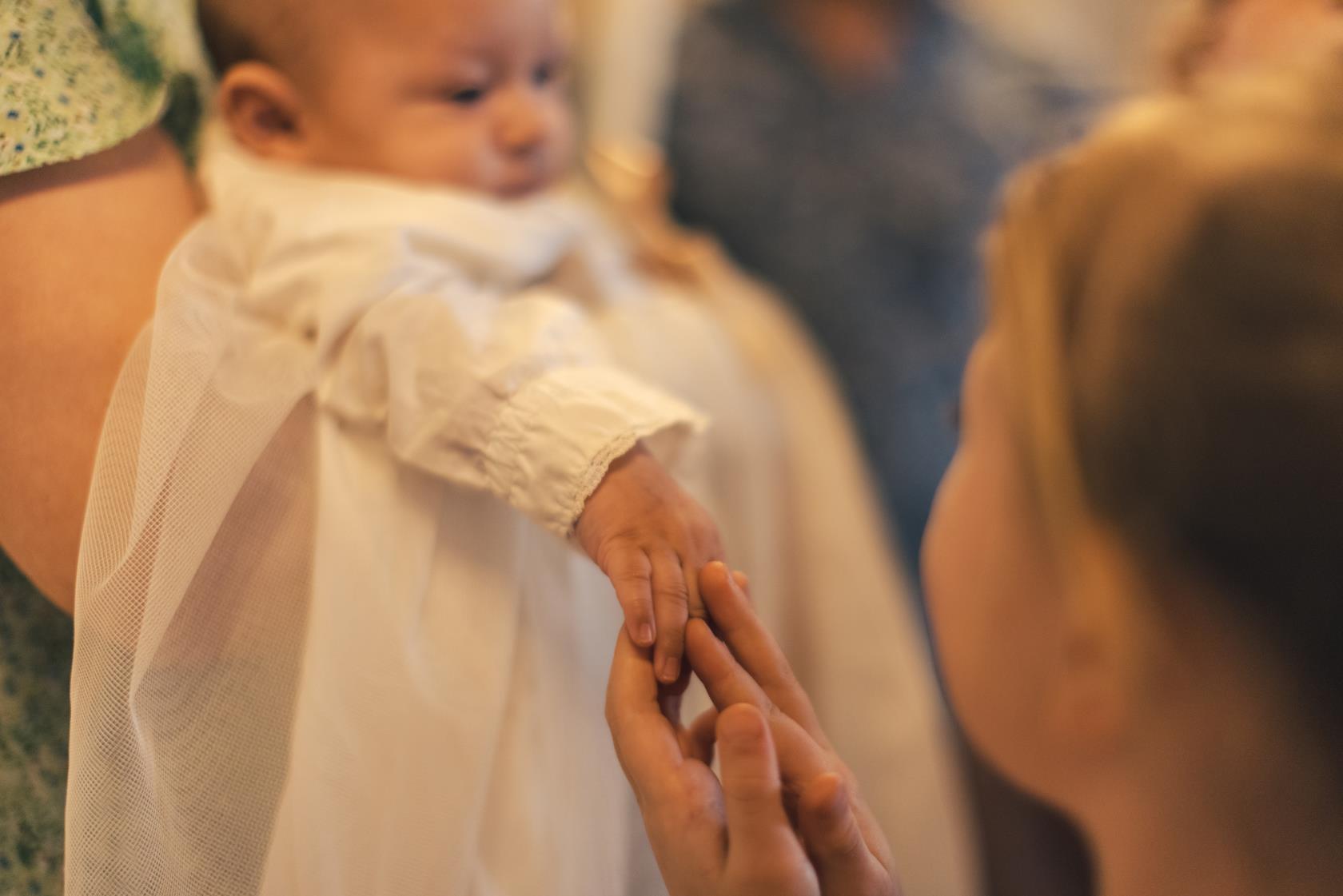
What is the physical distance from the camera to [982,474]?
23.0 inches

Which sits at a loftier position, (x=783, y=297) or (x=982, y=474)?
(x=982, y=474)

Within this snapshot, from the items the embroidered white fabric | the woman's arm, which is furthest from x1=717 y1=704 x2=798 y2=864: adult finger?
the woman's arm

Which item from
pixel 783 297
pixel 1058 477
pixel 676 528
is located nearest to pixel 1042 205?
pixel 1058 477

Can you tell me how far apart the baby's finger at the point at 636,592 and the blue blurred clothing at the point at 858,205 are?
3.61 feet

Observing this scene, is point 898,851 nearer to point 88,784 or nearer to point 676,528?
point 676,528

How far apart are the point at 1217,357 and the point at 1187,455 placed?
44mm

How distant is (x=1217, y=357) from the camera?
439mm

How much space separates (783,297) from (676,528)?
1.14 meters

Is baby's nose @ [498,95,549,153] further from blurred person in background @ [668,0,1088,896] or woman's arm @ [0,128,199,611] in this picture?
blurred person in background @ [668,0,1088,896]

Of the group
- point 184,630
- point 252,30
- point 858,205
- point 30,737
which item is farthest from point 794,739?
point 858,205

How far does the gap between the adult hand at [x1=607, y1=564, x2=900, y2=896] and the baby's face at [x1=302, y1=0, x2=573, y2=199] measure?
407 millimetres

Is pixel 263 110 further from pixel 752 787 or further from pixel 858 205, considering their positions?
pixel 858 205

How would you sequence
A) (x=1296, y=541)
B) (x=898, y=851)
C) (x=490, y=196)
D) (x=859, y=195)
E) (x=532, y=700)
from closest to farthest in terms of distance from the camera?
(x=1296, y=541), (x=532, y=700), (x=490, y=196), (x=898, y=851), (x=859, y=195)

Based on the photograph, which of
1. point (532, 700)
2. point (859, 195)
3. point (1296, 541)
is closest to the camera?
point (1296, 541)
